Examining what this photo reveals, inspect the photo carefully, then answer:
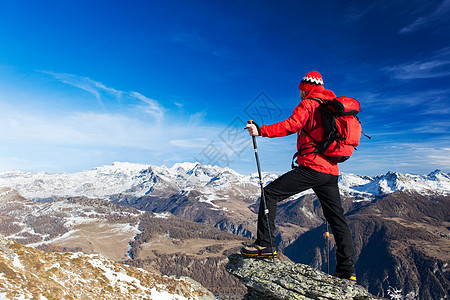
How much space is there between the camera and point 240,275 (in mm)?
10539

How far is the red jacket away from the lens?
7.73m

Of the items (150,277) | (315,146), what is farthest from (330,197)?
(150,277)

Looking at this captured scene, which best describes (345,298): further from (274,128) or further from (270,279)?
(274,128)

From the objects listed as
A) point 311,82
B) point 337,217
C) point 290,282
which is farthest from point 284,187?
point 290,282

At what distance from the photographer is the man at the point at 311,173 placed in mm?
7904

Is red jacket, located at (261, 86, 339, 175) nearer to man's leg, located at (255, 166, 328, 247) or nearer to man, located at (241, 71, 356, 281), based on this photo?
man, located at (241, 71, 356, 281)

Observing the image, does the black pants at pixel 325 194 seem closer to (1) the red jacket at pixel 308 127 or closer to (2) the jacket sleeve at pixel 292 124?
(1) the red jacket at pixel 308 127

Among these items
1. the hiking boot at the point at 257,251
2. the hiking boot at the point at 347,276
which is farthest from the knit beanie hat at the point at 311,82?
the hiking boot at the point at 347,276

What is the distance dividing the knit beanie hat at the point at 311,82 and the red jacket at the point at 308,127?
6.1 inches

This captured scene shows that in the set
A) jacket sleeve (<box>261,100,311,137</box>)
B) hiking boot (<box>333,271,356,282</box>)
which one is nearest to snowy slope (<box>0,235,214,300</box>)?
jacket sleeve (<box>261,100,311,137</box>)

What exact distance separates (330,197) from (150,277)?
38744 millimetres

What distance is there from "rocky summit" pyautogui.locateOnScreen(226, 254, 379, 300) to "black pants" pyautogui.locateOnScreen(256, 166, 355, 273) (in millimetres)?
723

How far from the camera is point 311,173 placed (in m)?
8.44

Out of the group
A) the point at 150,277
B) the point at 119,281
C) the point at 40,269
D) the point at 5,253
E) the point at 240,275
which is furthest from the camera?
the point at 150,277
